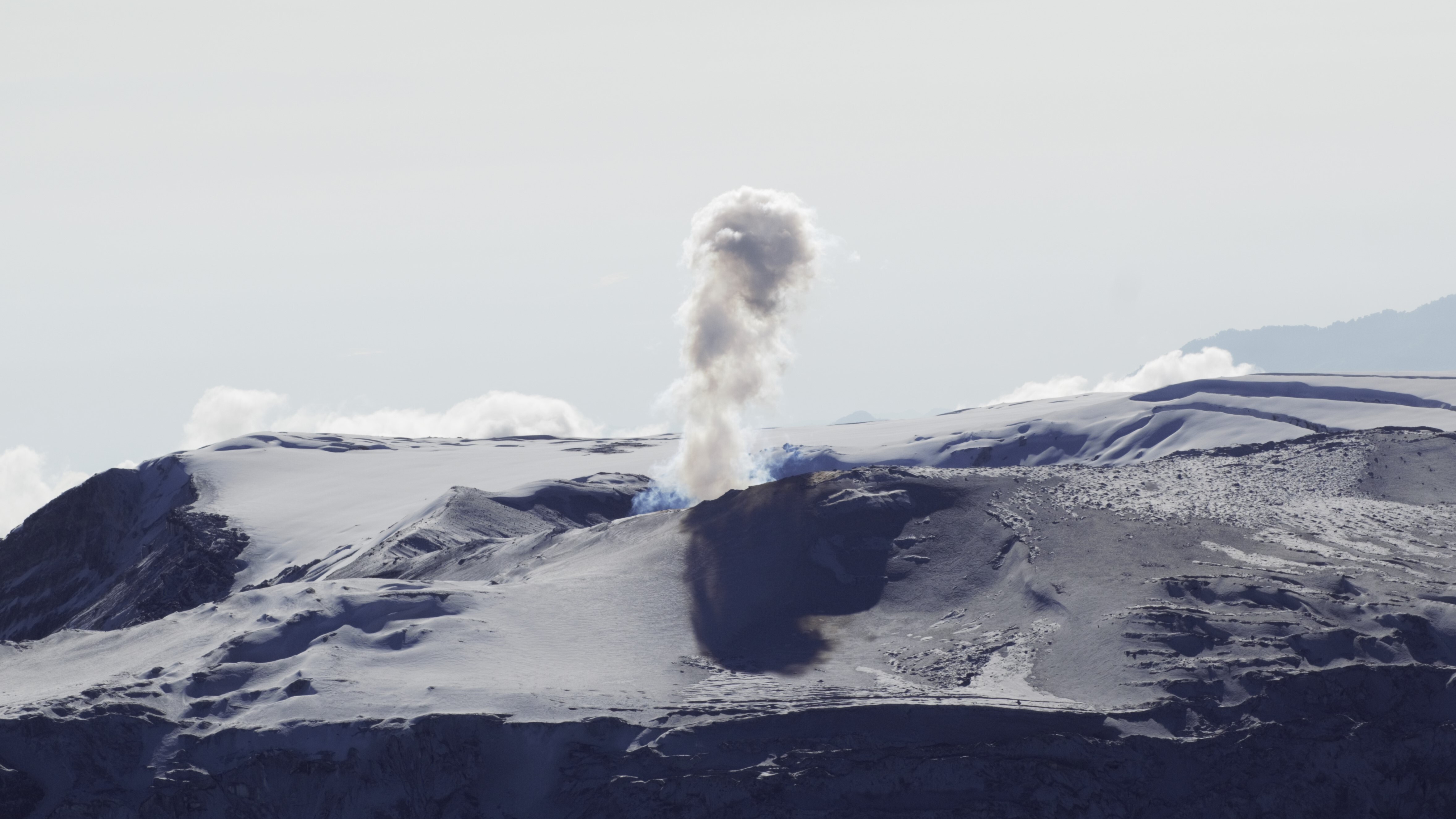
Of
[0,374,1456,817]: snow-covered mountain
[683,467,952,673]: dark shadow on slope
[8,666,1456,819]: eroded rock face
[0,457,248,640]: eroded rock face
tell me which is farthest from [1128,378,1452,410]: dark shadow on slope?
[0,457,248,640]: eroded rock face

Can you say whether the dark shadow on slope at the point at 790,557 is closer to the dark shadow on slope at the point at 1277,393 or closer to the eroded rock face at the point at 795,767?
the eroded rock face at the point at 795,767

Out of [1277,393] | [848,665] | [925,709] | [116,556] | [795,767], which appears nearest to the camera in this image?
[795,767]

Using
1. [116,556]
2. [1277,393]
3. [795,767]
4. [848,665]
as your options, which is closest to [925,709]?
[795,767]

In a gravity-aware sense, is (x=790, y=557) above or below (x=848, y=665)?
above

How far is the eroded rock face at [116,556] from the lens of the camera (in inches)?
3366

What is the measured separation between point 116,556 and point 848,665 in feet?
234

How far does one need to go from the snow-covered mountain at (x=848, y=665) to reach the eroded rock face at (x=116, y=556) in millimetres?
18973

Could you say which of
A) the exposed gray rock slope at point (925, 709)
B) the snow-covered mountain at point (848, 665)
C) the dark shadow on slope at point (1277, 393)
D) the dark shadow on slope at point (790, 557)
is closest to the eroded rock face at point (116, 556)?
the snow-covered mountain at point (848, 665)

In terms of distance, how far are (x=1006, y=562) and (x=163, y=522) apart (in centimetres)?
6805

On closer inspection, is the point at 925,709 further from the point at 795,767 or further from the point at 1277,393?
the point at 1277,393

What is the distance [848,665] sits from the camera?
1871 inches

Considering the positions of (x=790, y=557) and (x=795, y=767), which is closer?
(x=795, y=767)

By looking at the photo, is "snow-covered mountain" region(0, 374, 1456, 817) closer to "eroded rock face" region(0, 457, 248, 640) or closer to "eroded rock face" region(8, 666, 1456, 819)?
"eroded rock face" region(8, 666, 1456, 819)

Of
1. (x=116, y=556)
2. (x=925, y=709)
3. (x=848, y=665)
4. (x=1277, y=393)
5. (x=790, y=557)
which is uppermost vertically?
(x=1277, y=393)
